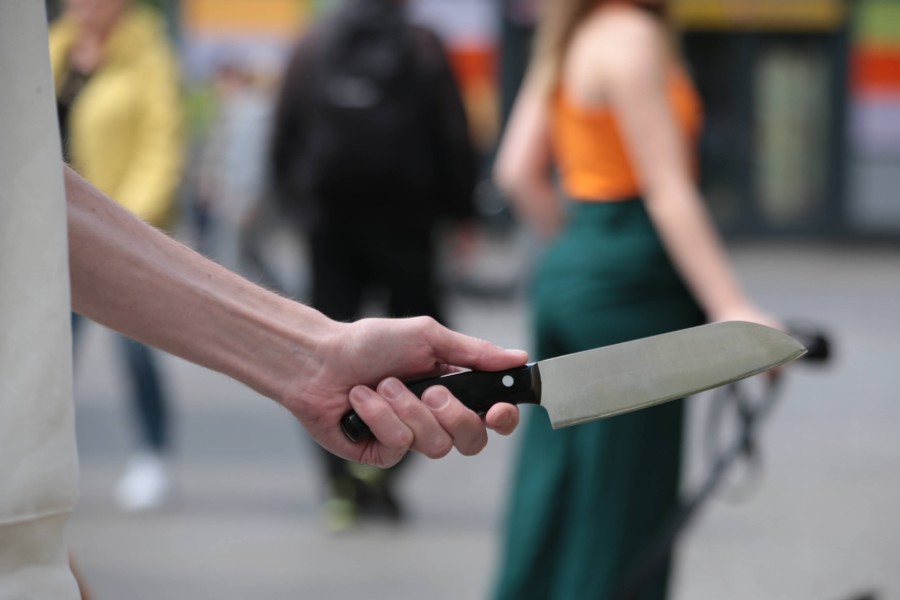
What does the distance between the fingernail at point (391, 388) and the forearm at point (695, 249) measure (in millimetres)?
1512

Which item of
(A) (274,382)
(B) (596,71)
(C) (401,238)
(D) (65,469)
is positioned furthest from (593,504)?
(C) (401,238)

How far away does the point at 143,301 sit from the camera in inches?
63.6

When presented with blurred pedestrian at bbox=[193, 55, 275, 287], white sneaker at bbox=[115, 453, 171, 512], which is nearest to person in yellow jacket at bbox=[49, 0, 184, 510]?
white sneaker at bbox=[115, 453, 171, 512]

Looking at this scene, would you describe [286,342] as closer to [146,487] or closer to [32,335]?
[32,335]

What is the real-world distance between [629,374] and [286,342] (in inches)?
15.8

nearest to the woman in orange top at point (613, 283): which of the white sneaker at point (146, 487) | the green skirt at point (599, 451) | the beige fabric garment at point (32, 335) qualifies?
the green skirt at point (599, 451)

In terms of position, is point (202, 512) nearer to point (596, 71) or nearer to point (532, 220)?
point (532, 220)

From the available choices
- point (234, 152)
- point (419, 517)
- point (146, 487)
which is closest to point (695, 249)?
point (419, 517)

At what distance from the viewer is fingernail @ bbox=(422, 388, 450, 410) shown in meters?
1.68

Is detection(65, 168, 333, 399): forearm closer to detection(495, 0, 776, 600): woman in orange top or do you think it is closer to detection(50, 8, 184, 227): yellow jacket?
detection(495, 0, 776, 600): woman in orange top

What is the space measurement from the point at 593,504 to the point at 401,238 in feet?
8.26

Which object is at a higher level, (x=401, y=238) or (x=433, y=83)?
(x=433, y=83)

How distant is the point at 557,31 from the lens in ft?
11.2

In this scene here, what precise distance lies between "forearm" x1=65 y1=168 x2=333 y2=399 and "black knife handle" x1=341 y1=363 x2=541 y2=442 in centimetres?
14
